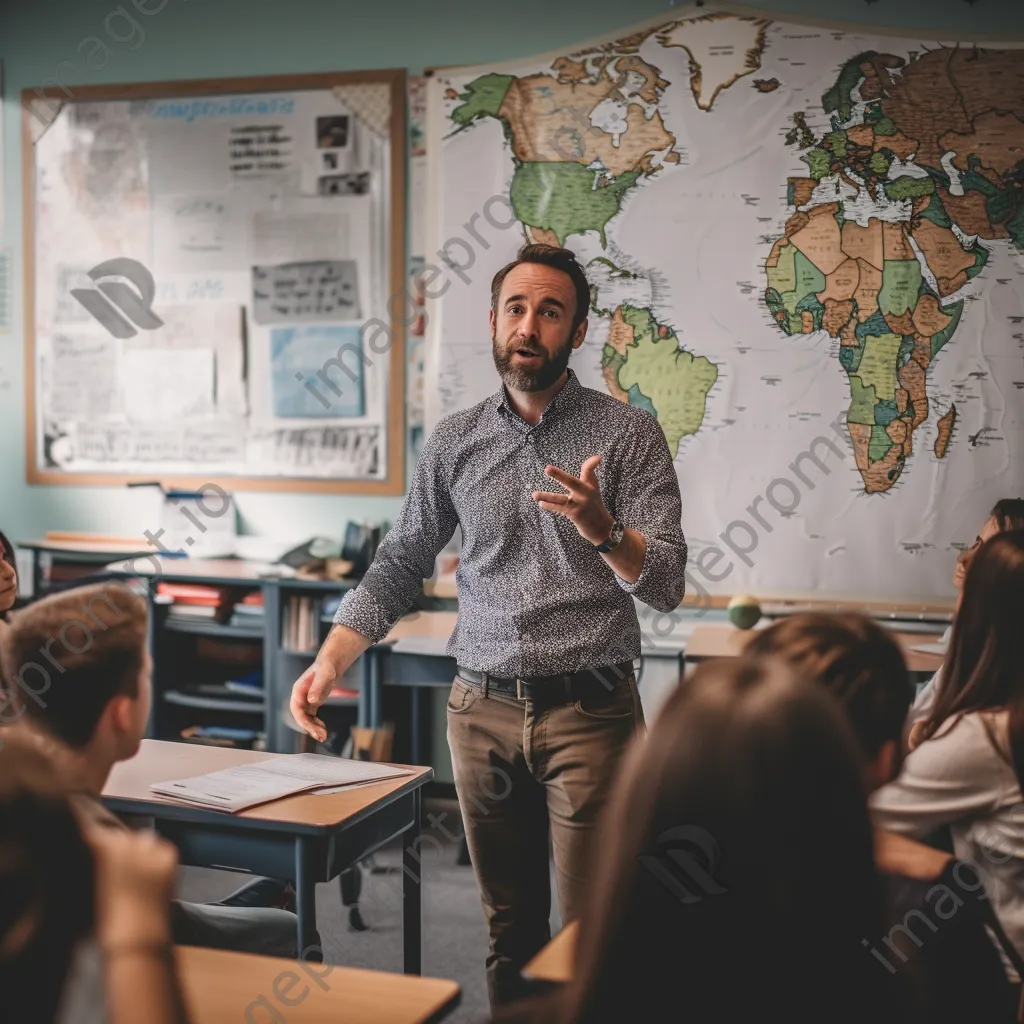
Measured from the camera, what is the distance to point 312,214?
4461mm

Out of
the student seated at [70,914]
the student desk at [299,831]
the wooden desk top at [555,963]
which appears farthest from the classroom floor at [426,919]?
the student seated at [70,914]

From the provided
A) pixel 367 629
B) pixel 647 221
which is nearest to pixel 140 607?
pixel 367 629

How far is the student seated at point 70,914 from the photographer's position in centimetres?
83

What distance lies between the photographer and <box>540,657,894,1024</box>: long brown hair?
35.4 inches

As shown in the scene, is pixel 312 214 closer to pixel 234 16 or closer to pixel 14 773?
pixel 234 16

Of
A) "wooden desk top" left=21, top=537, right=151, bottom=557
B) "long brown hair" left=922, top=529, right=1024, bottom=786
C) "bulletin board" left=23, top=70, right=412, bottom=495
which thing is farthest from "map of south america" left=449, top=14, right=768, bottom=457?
"long brown hair" left=922, top=529, right=1024, bottom=786

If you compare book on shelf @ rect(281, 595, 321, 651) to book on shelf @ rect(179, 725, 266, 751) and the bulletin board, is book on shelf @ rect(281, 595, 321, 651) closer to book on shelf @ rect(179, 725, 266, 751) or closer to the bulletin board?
book on shelf @ rect(179, 725, 266, 751)

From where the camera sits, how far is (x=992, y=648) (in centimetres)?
177

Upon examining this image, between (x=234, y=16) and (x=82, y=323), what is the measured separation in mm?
1369

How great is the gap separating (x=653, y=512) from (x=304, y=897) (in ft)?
3.04

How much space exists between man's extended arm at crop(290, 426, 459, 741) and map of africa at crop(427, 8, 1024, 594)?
1.89 metres

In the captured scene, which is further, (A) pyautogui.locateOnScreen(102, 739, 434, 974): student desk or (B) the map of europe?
(B) the map of europe

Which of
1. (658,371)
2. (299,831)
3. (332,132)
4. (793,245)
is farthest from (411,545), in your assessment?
(332,132)

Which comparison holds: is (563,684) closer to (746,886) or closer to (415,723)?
(746,886)
